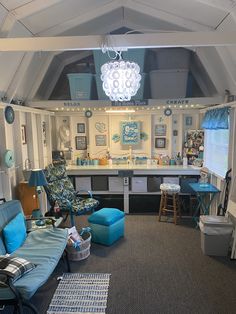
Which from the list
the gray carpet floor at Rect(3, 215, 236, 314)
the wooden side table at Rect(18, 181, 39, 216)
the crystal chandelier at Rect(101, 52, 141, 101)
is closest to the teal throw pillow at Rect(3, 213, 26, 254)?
the gray carpet floor at Rect(3, 215, 236, 314)

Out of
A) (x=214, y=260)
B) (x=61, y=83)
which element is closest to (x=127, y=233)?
(x=214, y=260)

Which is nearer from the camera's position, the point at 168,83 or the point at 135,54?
the point at 135,54

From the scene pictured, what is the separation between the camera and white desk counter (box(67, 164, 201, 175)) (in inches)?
189

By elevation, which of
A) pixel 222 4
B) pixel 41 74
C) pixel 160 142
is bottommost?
pixel 160 142

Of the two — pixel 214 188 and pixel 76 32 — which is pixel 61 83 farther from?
pixel 214 188

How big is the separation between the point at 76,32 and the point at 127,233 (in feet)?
10.3

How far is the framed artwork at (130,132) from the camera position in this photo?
5.32 m

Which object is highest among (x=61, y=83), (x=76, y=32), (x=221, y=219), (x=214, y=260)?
(x=76, y=32)

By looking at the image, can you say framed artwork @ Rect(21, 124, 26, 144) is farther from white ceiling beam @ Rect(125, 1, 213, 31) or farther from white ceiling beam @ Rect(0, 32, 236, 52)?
white ceiling beam @ Rect(125, 1, 213, 31)

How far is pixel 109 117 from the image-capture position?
5367 mm

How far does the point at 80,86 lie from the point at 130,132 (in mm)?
1431

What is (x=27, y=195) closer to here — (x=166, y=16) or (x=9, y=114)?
(x=9, y=114)

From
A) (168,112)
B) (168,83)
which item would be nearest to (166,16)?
(168,83)

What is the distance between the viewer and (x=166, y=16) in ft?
10.7
